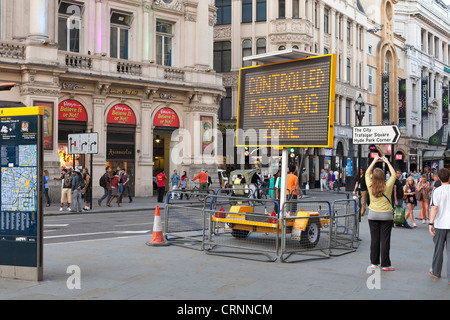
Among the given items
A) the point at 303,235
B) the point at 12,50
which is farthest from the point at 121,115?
the point at 303,235

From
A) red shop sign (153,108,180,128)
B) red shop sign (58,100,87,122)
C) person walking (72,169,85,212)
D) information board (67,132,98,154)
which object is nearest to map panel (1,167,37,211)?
person walking (72,169,85,212)

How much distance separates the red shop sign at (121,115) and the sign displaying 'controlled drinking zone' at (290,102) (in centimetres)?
1933

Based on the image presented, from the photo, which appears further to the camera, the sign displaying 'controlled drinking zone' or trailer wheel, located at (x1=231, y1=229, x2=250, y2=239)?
trailer wheel, located at (x1=231, y1=229, x2=250, y2=239)

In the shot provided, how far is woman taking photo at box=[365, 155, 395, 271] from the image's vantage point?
30.8 feet

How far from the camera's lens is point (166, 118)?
1312 inches

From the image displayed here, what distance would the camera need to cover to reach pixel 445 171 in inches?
346

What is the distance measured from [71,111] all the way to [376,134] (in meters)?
18.0

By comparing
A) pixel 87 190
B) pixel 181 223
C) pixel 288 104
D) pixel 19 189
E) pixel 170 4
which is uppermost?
pixel 170 4

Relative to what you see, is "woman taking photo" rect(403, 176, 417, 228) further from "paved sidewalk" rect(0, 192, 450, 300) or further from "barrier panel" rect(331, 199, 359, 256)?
"paved sidewalk" rect(0, 192, 450, 300)

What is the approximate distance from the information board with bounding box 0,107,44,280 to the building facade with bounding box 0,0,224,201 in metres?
17.5

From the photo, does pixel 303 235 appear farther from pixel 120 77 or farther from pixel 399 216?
pixel 120 77

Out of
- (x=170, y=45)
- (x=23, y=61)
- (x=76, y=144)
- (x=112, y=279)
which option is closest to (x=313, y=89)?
(x=112, y=279)
